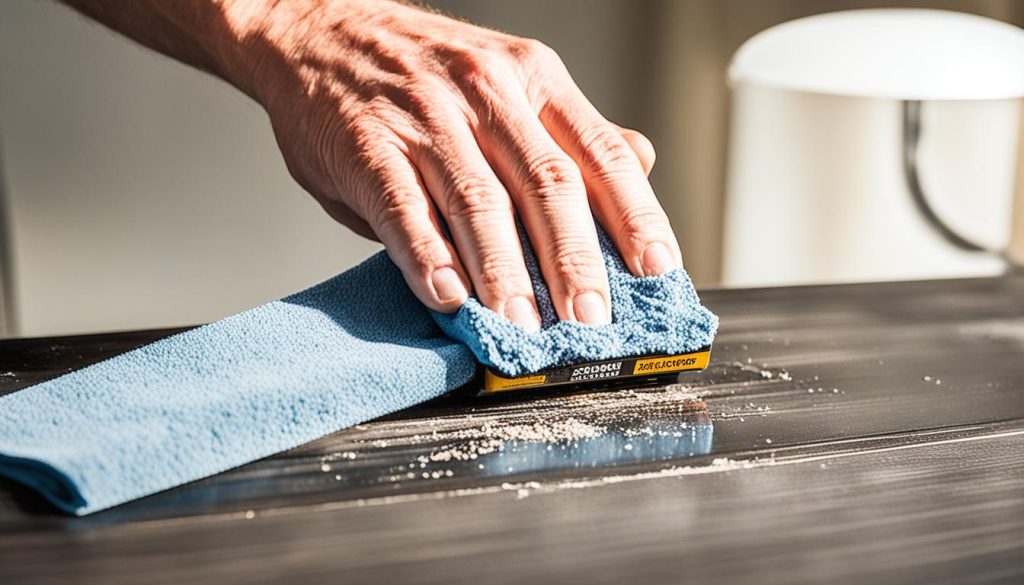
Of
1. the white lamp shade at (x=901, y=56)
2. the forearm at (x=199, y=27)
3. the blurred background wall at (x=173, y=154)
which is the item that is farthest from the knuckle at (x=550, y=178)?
the blurred background wall at (x=173, y=154)

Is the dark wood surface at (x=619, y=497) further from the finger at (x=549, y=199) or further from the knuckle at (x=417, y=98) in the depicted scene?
the knuckle at (x=417, y=98)

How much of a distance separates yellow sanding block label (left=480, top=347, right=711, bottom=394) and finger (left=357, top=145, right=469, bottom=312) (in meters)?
0.05

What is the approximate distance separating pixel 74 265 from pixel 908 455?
1.18 meters

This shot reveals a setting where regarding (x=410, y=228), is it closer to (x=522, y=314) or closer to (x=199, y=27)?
(x=522, y=314)

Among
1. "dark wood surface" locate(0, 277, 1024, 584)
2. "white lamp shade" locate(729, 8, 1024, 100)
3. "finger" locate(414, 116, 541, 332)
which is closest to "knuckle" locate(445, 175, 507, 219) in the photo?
"finger" locate(414, 116, 541, 332)

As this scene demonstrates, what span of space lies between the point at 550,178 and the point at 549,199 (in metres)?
0.01

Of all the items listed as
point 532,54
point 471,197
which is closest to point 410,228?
point 471,197

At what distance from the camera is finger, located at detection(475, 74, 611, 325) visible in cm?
53

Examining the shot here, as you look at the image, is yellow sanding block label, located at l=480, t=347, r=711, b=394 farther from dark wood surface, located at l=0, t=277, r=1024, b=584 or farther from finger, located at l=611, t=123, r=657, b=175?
finger, located at l=611, t=123, r=657, b=175

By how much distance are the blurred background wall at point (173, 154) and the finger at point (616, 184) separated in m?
0.85

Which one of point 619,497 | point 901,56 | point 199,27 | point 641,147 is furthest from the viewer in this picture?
point 901,56

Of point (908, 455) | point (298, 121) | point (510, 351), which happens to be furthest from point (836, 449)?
point (298, 121)

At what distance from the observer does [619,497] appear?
425mm

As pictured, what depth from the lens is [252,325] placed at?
0.52 m
